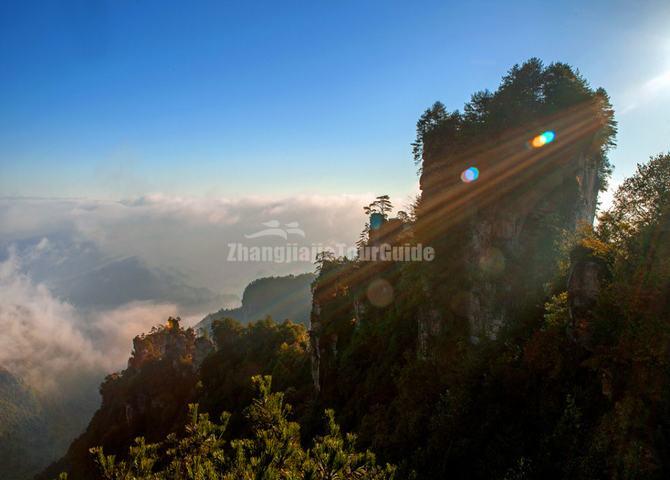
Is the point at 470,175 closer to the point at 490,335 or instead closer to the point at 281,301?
the point at 490,335

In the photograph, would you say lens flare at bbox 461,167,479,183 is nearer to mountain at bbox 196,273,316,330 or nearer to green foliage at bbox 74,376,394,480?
green foliage at bbox 74,376,394,480

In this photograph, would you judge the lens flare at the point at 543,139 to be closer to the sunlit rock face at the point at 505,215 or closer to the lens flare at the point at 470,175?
the sunlit rock face at the point at 505,215

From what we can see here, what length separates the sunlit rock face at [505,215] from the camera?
94.8 feet

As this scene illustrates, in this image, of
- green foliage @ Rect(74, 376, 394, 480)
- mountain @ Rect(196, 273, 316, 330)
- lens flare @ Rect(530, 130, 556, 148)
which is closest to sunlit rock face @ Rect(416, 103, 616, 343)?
lens flare @ Rect(530, 130, 556, 148)

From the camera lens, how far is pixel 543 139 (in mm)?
30938

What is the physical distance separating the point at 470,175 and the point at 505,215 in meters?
4.34

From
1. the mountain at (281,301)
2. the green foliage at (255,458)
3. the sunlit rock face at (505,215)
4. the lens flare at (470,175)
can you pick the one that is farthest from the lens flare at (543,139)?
the mountain at (281,301)

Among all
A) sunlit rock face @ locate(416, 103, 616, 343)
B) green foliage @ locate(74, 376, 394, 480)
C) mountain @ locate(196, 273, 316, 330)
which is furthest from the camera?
mountain @ locate(196, 273, 316, 330)

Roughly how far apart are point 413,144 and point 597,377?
27.3m

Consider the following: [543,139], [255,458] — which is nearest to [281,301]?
[543,139]

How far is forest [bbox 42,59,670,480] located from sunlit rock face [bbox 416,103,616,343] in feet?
0.42

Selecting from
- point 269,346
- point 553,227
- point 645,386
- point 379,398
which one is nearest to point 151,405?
point 269,346

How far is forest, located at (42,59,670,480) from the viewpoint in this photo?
36.8 feet

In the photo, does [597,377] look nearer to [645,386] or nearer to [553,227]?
[645,386]
